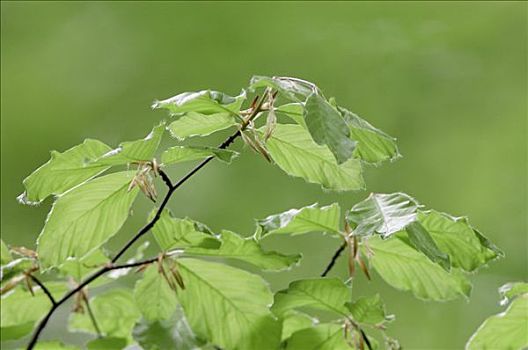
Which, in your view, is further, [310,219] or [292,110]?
[310,219]

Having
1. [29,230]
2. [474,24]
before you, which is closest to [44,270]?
[29,230]

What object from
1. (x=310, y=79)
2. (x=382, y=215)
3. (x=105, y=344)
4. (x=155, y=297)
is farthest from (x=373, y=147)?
(x=310, y=79)

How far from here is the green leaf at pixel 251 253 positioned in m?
0.73

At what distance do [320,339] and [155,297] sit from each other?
168 mm

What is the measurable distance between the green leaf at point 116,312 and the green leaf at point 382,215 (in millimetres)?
416

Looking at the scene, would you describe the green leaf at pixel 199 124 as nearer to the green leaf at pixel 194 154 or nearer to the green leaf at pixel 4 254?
the green leaf at pixel 194 154

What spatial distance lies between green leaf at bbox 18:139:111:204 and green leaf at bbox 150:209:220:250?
11cm

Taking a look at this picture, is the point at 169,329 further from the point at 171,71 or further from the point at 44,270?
the point at 171,71

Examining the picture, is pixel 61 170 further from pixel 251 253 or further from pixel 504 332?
pixel 504 332

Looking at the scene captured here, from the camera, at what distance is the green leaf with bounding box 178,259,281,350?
0.74m

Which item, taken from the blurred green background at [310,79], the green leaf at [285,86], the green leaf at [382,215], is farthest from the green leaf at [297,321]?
the blurred green background at [310,79]

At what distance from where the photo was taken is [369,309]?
0.73 meters

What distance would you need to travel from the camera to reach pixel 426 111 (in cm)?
348

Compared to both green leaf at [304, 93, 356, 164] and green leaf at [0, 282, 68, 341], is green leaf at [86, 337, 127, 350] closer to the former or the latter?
green leaf at [0, 282, 68, 341]
